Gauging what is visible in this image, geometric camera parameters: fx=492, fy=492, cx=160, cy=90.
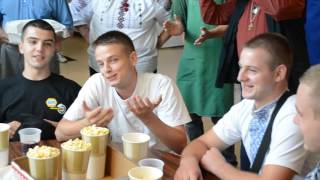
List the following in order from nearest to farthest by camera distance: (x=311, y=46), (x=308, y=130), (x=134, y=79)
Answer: (x=308, y=130) < (x=311, y=46) < (x=134, y=79)

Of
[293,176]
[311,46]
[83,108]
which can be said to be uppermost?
[311,46]

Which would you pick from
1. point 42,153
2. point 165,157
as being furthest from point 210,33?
point 42,153

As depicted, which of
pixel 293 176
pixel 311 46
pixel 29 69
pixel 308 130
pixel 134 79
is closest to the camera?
pixel 308 130

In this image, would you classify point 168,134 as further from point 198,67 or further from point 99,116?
point 198,67

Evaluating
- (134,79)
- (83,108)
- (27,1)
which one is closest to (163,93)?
(134,79)

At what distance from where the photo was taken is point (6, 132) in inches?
65.2

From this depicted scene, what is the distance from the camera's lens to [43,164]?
143 cm

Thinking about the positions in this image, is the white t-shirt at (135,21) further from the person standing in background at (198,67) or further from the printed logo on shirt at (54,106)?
the printed logo on shirt at (54,106)

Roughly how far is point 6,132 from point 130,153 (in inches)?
16.7

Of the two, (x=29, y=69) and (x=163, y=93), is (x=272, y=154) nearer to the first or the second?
(x=163, y=93)

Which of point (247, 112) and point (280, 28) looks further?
point (280, 28)

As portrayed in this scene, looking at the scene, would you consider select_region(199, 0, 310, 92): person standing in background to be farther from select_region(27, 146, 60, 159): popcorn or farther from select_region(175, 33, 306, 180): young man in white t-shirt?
select_region(27, 146, 60, 159): popcorn

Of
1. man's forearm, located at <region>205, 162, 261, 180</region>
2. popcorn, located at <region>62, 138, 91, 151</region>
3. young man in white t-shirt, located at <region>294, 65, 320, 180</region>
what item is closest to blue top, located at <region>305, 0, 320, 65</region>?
young man in white t-shirt, located at <region>294, 65, 320, 180</region>

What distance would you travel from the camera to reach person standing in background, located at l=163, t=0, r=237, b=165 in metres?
2.90
